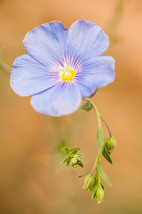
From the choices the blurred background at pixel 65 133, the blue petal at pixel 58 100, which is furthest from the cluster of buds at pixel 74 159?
the blurred background at pixel 65 133

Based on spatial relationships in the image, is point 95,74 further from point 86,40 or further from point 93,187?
point 93,187

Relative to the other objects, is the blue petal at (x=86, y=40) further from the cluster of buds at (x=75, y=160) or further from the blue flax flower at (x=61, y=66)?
the cluster of buds at (x=75, y=160)

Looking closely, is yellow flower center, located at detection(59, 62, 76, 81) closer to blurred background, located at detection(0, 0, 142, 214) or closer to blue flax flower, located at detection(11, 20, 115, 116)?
blue flax flower, located at detection(11, 20, 115, 116)

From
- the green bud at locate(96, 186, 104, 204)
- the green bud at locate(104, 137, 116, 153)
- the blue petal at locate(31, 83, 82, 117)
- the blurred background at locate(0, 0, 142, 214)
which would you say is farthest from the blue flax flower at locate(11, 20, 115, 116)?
the blurred background at locate(0, 0, 142, 214)

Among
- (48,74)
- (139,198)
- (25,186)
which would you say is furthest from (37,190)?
(48,74)

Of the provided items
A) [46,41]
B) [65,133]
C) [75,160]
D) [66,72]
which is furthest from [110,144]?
[65,133]

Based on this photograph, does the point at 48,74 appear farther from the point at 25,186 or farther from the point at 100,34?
the point at 25,186

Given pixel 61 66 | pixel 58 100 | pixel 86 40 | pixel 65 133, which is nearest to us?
pixel 58 100

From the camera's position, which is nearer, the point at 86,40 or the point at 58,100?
the point at 58,100
